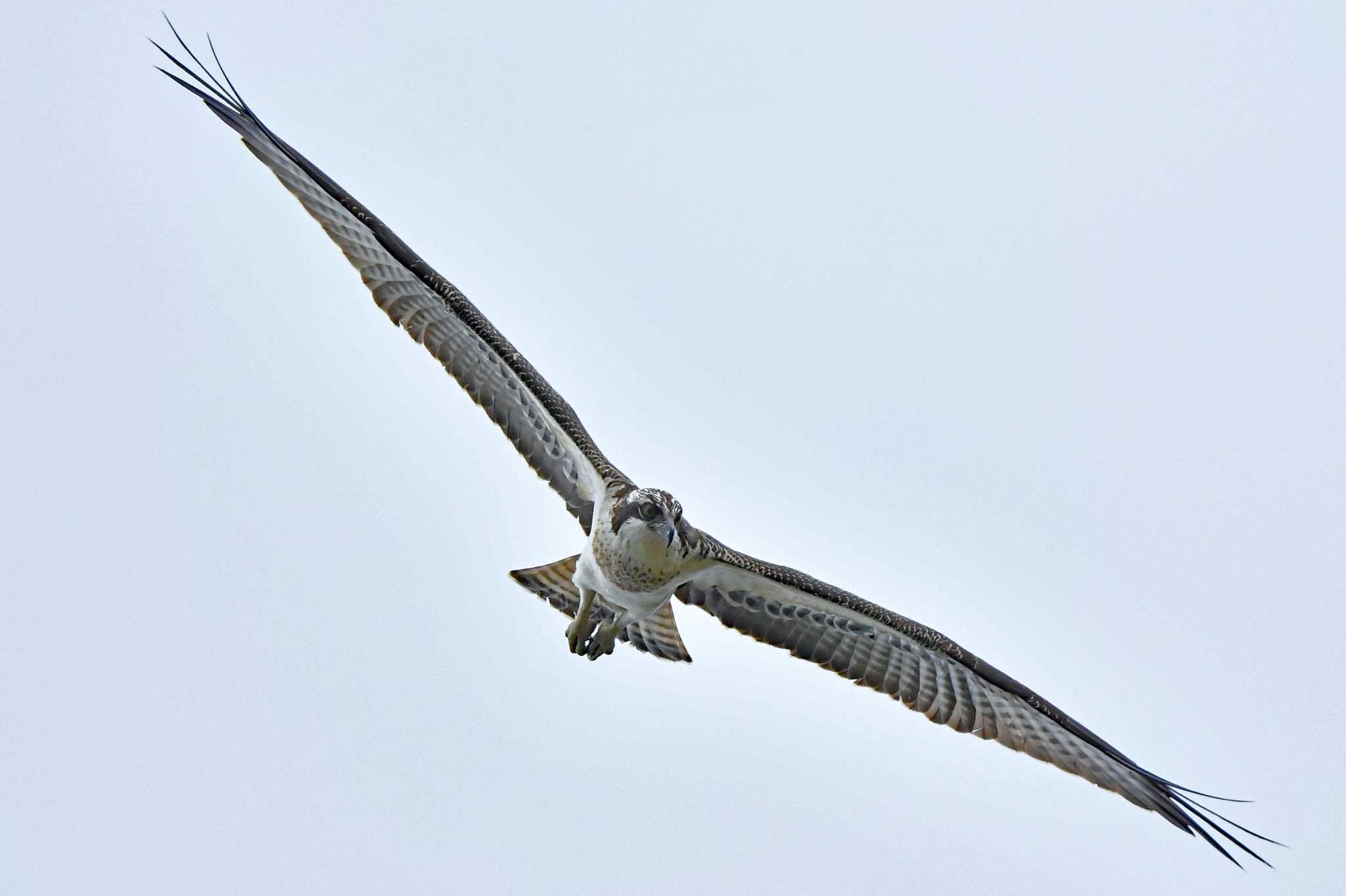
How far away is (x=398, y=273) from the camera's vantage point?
51.1ft

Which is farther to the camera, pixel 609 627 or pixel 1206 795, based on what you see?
pixel 609 627

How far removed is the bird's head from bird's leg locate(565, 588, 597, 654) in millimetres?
1034

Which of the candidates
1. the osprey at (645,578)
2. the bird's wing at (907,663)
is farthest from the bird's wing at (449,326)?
the bird's wing at (907,663)

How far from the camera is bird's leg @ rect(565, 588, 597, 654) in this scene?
15.6 m

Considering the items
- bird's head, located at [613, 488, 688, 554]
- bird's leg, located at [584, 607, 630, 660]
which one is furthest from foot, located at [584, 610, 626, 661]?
bird's head, located at [613, 488, 688, 554]

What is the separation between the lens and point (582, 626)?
15.7 metres

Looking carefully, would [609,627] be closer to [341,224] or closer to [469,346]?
[469,346]

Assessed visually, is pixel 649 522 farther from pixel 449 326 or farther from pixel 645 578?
pixel 449 326

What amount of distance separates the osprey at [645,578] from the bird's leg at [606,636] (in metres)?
0.01

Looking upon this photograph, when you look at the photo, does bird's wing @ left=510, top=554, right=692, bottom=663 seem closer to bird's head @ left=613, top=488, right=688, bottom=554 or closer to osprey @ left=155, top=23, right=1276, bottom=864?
osprey @ left=155, top=23, right=1276, bottom=864

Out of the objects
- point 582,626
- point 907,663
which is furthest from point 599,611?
point 907,663

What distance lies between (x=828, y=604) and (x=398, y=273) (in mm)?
4441

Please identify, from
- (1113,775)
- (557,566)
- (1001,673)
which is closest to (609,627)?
(557,566)

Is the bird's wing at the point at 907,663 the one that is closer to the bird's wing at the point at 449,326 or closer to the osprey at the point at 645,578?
the osprey at the point at 645,578
